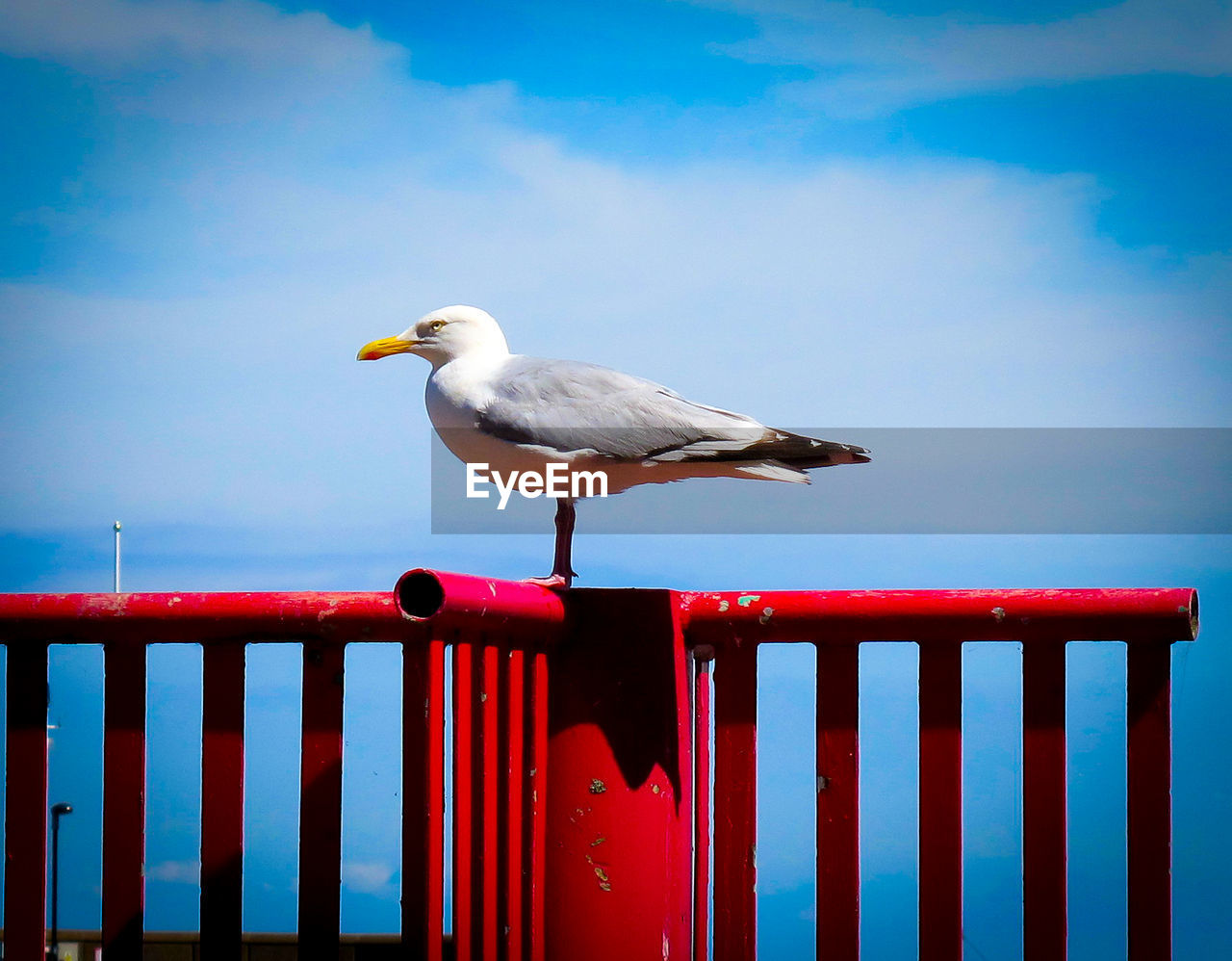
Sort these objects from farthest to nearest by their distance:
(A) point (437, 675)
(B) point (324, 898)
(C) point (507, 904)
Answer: (B) point (324, 898) → (C) point (507, 904) → (A) point (437, 675)

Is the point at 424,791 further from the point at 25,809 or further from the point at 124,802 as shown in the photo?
the point at 25,809

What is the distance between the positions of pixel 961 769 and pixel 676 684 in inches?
14.8

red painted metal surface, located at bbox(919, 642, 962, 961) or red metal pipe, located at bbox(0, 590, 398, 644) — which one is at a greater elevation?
red metal pipe, located at bbox(0, 590, 398, 644)

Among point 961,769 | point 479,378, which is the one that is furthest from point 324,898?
point 479,378

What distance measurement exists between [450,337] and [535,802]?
155 centimetres

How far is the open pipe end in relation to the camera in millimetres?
1079

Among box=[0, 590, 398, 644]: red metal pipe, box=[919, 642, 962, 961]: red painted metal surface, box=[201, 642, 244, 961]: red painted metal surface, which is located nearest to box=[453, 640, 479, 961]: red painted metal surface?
box=[0, 590, 398, 644]: red metal pipe

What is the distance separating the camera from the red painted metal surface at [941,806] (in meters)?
1.49

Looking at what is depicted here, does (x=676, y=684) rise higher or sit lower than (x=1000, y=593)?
lower

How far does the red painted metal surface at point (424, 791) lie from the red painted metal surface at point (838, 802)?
1.65 feet

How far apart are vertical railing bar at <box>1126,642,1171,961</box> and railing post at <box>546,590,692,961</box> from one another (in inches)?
22.1

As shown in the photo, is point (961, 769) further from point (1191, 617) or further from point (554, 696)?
point (554, 696)

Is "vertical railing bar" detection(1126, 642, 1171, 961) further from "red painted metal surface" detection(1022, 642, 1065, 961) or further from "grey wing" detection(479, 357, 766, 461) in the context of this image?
"grey wing" detection(479, 357, 766, 461)

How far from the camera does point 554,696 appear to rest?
1.45 meters
